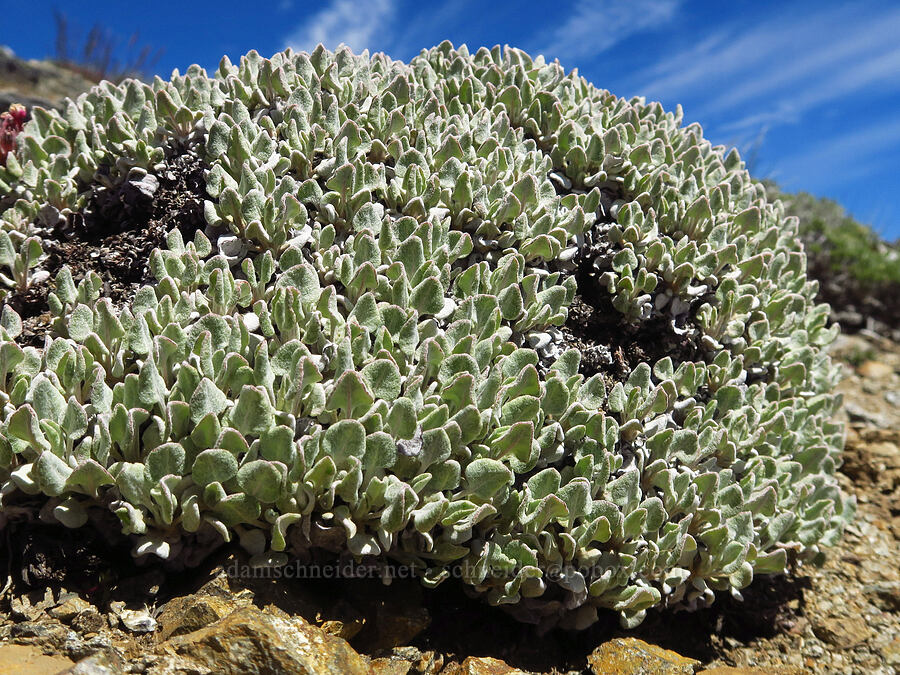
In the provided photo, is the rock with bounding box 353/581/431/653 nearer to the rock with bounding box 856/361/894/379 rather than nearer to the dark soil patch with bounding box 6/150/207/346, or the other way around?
the dark soil patch with bounding box 6/150/207/346

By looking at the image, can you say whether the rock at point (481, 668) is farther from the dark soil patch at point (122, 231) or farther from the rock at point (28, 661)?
the dark soil patch at point (122, 231)

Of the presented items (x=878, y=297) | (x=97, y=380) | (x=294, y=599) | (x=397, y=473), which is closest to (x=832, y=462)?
(x=397, y=473)

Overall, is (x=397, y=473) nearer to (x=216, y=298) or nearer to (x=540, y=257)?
(x=216, y=298)

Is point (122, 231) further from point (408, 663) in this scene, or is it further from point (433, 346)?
point (408, 663)

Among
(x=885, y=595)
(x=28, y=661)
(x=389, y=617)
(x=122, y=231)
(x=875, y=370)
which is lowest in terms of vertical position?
(x=28, y=661)

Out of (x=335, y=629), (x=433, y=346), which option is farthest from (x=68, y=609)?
(x=433, y=346)

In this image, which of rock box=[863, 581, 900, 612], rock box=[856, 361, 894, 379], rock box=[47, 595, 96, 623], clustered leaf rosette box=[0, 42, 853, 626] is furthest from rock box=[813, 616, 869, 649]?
rock box=[856, 361, 894, 379]

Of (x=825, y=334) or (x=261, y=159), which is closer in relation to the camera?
(x=261, y=159)
